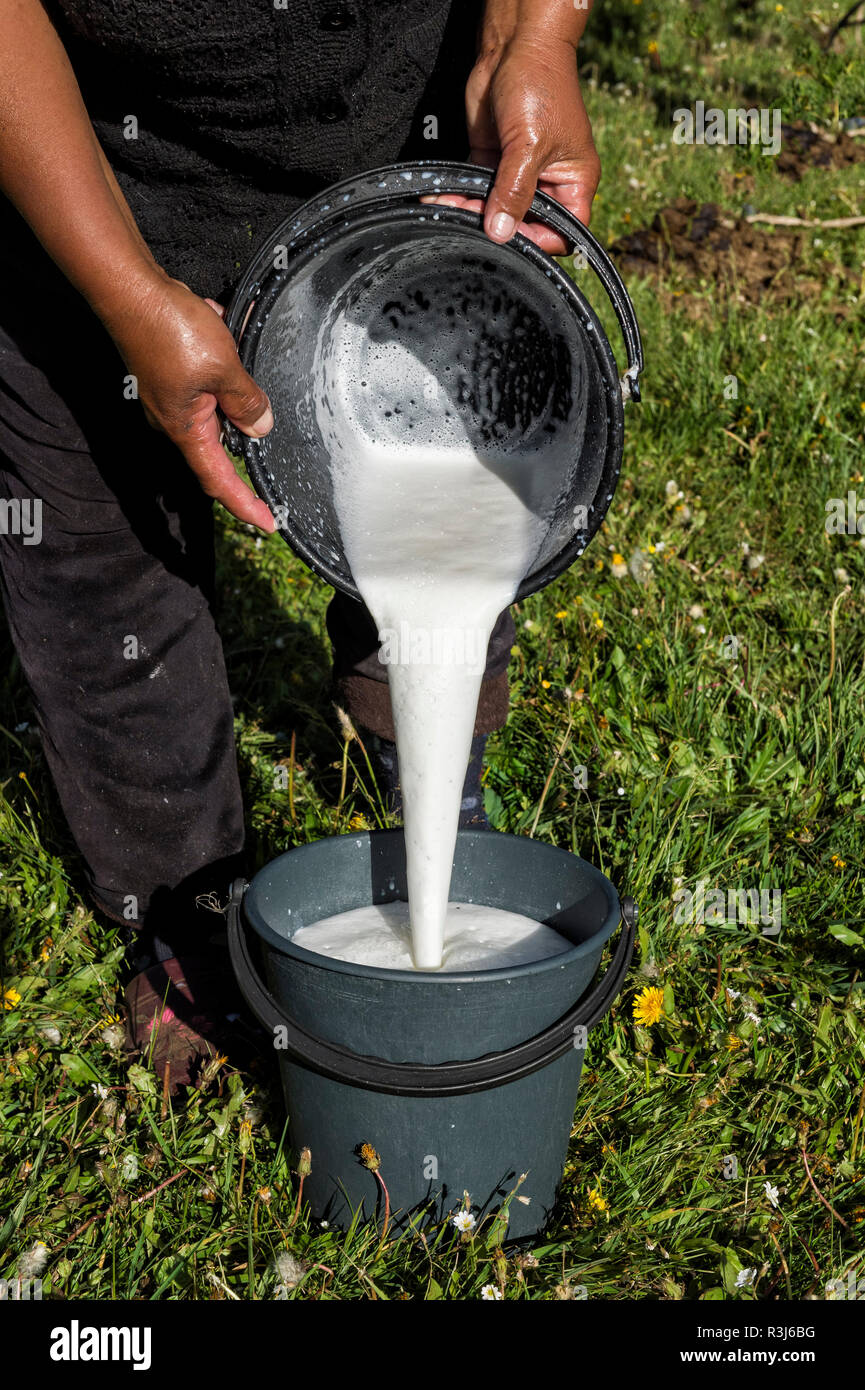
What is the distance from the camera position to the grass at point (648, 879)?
5.58 feet

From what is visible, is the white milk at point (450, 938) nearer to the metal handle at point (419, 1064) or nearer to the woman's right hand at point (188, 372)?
the metal handle at point (419, 1064)

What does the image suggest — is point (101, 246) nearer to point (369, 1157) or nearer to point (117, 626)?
point (117, 626)

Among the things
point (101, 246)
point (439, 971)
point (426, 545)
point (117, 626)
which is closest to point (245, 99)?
point (101, 246)

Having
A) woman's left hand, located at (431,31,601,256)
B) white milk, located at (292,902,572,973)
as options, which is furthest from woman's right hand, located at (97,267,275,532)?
white milk, located at (292,902,572,973)

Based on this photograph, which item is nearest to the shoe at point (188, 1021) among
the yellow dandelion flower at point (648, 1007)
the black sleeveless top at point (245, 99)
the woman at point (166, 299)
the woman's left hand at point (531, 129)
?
the woman at point (166, 299)

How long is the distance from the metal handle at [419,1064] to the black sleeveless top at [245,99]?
1049 millimetres

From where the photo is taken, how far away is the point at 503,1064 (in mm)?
1552

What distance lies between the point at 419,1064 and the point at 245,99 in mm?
1277

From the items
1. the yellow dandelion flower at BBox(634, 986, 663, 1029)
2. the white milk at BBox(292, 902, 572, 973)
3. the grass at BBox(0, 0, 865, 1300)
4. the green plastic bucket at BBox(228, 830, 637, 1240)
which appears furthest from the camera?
the yellow dandelion flower at BBox(634, 986, 663, 1029)

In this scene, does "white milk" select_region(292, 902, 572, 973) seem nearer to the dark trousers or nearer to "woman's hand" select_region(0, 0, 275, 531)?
the dark trousers

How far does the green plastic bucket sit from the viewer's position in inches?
59.8

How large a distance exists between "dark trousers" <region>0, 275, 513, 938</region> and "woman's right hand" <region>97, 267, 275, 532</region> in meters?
0.34

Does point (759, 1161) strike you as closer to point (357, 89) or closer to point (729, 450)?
point (357, 89)

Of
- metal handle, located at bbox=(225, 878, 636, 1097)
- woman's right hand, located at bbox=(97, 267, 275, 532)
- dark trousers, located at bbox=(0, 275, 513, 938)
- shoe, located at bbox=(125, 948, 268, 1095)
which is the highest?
woman's right hand, located at bbox=(97, 267, 275, 532)
